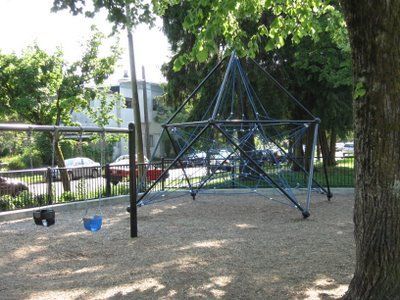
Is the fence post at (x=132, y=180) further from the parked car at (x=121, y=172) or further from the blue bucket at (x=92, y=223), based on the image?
the parked car at (x=121, y=172)

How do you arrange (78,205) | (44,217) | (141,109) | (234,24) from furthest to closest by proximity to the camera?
(141,109) < (78,205) < (44,217) < (234,24)

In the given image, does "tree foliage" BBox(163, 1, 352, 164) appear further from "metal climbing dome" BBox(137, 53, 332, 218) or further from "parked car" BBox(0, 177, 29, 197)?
"parked car" BBox(0, 177, 29, 197)

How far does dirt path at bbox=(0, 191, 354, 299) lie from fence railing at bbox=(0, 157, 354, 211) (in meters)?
1.26

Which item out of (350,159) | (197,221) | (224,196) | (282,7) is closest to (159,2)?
(282,7)

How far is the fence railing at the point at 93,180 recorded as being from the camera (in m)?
13.0

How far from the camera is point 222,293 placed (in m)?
5.61

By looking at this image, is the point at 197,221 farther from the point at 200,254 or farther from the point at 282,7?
the point at 282,7

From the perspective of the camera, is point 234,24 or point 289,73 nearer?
point 234,24

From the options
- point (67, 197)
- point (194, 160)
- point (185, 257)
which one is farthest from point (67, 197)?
point (185, 257)

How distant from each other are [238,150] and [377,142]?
9.21 m

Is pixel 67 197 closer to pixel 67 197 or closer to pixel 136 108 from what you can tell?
pixel 67 197

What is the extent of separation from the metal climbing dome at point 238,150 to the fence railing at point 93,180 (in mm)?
89

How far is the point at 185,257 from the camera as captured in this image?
7562mm

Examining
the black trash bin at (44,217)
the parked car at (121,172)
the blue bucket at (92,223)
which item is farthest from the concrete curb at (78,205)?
the blue bucket at (92,223)
